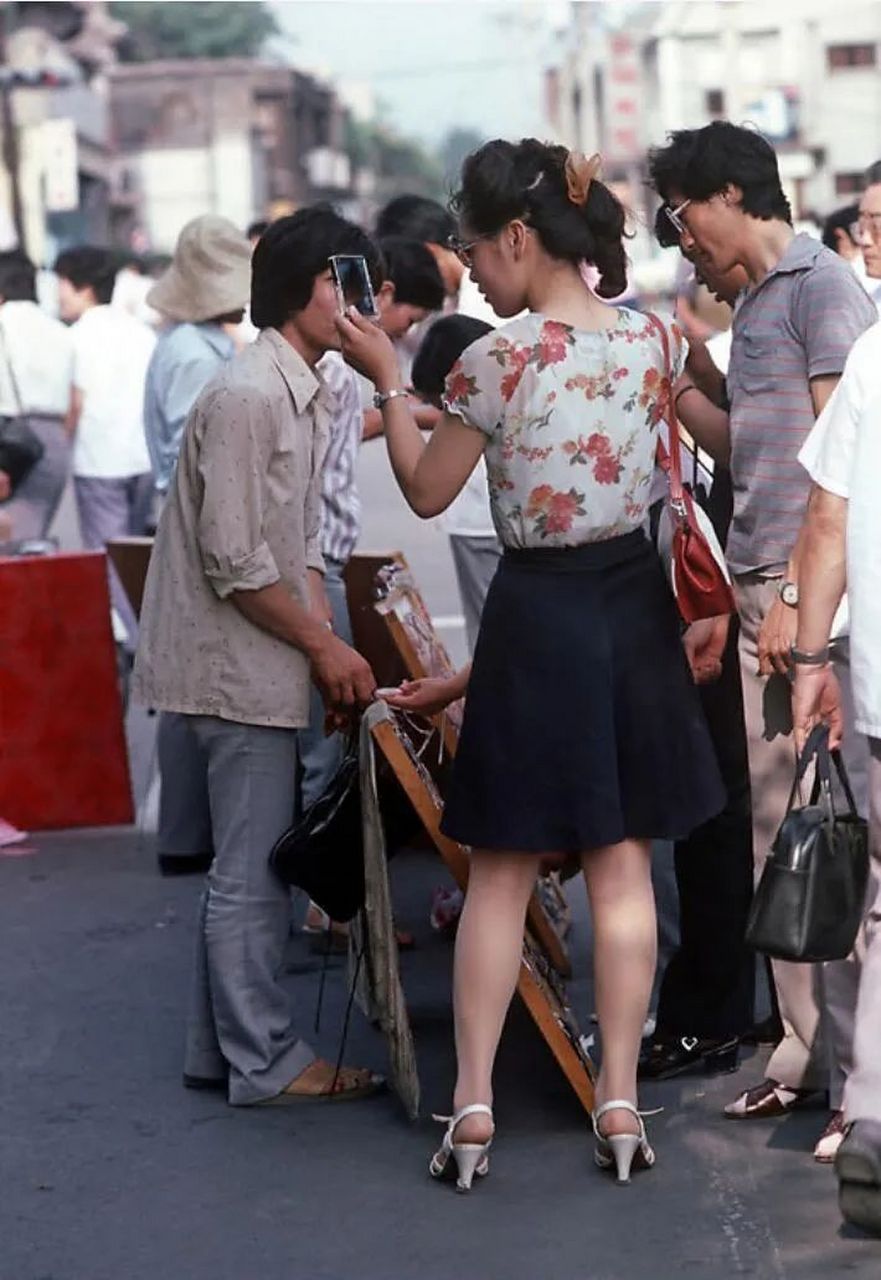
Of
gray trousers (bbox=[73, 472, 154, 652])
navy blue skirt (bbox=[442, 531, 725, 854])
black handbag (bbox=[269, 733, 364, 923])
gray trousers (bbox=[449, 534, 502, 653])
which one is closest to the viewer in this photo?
navy blue skirt (bbox=[442, 531, 725, 854])

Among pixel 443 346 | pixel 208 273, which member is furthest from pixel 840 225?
pixel 443 346

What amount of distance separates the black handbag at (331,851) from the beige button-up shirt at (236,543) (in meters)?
0.18

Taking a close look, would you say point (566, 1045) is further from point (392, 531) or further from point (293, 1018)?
point (392, 531)

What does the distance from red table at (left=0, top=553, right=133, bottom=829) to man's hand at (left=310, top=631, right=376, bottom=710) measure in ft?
11.0

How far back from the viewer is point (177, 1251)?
481 centimetres

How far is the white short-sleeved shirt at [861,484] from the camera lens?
4660 mm

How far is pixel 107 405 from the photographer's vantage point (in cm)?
1252

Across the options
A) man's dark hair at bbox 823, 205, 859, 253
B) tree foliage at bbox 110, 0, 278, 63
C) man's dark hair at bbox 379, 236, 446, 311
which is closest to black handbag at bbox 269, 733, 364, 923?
man's dark hair at bbox 379, 236, 446, 311

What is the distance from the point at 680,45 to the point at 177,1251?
10653cm

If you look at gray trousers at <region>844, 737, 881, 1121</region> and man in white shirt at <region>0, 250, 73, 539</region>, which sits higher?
man in white shirt at <region>0, 250, 73, 539</region>

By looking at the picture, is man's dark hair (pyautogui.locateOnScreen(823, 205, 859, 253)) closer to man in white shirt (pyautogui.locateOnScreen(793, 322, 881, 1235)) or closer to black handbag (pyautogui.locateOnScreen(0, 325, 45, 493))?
black handbag (pyautogui.locateOnScreen(0, 325, 45, 493))

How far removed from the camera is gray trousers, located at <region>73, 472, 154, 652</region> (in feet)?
41.5

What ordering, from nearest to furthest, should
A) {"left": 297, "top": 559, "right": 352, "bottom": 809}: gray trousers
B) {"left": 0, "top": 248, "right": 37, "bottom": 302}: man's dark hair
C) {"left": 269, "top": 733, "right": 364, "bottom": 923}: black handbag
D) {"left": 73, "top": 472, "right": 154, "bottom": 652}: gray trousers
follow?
{"left": 269, "top": 733, "right": 364, "bottom": 923}: black handbag → {"left": 297, "top": 559, "right": 352, "bottom": 809}: gray trousers → {"left": 0, "top": 248, "right": 37, "bottom": 302}: man's dark hair → {"left": 73, "top": 472, "right": 154, "bottom": 652}: gray trousers

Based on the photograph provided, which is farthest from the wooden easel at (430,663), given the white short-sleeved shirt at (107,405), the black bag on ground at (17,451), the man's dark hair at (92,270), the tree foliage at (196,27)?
the tree foliage at (196,27)
